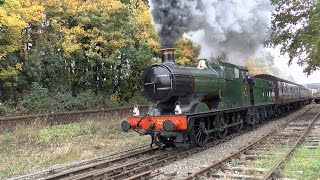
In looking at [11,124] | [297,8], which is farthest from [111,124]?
[297,8]

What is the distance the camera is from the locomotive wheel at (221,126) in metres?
12.9

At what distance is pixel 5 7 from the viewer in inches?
721

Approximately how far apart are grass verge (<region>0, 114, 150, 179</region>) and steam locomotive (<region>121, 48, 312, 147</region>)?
2.11 m

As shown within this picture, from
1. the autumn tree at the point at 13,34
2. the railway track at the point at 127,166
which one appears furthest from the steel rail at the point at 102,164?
the autumn tree at the point at 13,34

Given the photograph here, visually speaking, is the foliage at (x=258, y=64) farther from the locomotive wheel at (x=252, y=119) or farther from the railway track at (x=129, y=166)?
the railway track at (x=129, y=166)

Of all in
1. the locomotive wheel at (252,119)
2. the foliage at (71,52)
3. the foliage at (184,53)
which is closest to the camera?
the locomotive wheel at (252,119)

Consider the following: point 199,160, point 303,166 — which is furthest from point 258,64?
point 303,166

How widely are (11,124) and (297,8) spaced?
18482 mm

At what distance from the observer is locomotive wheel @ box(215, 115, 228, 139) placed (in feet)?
42.2

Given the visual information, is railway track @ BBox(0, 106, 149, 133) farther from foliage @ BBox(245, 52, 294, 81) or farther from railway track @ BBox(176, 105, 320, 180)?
foliage @ BBox(245, 52, 294, 81)

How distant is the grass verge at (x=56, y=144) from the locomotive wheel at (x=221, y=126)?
2.94 m

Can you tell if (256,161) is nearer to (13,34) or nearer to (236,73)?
(236,73)

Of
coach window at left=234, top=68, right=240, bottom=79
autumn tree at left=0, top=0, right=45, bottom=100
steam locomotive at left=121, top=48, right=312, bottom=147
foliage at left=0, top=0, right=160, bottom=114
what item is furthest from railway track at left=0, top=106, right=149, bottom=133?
coach window at left=234, top=68, right=240, bottom=79

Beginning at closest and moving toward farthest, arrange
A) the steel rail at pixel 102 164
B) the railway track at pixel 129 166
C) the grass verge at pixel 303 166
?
the grass verge at pixel 303 166, the railway track at pixel 129 166, the steel rail at pixel 102 164
